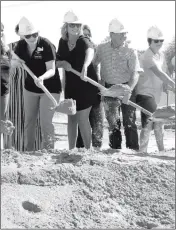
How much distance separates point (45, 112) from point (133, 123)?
118cm

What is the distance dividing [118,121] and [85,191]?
79.3 inches

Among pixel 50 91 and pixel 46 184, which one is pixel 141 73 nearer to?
pixel 50 91

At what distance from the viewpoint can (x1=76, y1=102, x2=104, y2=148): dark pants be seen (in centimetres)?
688

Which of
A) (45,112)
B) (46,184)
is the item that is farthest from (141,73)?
(46,184)

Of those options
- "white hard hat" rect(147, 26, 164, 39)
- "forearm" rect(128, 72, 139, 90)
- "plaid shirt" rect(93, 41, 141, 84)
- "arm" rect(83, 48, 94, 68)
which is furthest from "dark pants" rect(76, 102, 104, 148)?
"white hard hat" rect(147, 26, 164, 39)

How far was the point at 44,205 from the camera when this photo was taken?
187 inches

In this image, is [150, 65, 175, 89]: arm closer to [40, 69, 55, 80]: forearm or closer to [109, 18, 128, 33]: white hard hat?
[109, 18, 128, 33]: white hard hat

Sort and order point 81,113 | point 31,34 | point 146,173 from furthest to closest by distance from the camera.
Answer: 1. point 81,113
2. point 31,34
3. point 146,173

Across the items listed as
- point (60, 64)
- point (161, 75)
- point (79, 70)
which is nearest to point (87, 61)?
point (79, 70)

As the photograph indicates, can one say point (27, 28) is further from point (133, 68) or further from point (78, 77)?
point (133, 68)

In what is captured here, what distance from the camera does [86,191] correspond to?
5.03m

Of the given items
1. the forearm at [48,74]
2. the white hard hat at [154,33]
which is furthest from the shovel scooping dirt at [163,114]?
the forearm at [48,74]

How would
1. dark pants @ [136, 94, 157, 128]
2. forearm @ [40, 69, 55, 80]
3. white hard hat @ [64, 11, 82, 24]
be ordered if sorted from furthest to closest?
dark pants @ [136, 94, 157, 128] → white hard hat @ [64, 11, 82, 24] → forearm @ [40, 69, 55, 80]

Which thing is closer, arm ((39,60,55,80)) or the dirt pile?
the dirt pile
